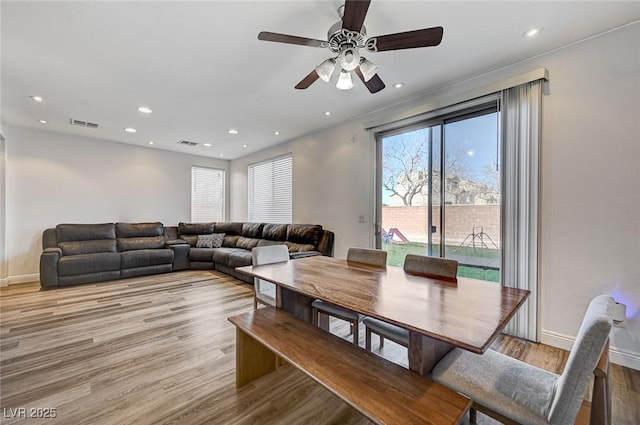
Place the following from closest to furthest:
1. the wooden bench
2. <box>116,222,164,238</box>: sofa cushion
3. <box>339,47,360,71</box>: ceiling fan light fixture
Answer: the wooden bench
<box>339,47,360,71</box>: ceiling fan light fixture
<box>116,222,164,238</box>: sofa cushion

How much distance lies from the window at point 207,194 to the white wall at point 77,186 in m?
0.29

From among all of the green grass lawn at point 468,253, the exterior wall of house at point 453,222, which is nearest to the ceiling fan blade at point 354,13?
the exterior wall of house at point 453,222

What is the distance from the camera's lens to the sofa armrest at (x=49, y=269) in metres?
4.14

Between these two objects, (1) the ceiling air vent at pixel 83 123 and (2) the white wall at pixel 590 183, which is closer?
(2) the white wall at pixel 590 183

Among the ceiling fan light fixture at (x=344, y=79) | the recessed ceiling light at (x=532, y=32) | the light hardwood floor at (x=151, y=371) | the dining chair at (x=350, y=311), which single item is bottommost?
the light hardwood floor at (x=151, y=371)

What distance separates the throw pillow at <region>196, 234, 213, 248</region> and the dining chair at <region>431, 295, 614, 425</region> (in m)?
5.60

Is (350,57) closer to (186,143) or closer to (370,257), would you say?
(370,257)

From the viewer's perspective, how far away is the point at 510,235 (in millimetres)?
2580

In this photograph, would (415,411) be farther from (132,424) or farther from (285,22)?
(285,22)

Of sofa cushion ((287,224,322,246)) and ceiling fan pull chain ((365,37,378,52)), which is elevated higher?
ceiling fan pull chain ((365,37,378,52))

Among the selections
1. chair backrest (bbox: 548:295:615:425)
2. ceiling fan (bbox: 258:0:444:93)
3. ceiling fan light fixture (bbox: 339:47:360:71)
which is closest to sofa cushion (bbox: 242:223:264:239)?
ceiling fan (bbox: 258:0:444:93)

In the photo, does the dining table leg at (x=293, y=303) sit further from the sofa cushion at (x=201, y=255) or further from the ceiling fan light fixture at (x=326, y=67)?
the sofa cushion at (x=201, y=255)

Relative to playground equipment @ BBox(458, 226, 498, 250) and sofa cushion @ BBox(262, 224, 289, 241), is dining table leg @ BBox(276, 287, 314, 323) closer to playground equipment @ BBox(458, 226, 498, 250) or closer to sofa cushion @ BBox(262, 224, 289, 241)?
playground equipment @ BBox(458, 226, 498, 250)

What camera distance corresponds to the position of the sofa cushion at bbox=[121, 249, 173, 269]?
16.1 ft
